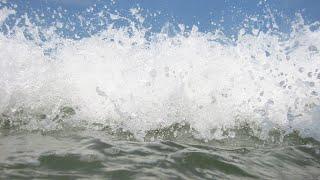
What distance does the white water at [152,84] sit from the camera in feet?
19.5

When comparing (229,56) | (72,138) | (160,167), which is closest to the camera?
(160,167)

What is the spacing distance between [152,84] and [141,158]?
2.90m

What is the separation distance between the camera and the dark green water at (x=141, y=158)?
347 cm

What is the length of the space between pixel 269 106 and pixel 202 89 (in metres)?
1.05

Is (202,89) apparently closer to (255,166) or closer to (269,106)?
(269,106)

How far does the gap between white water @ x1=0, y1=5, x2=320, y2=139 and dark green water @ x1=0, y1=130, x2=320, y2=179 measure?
597mm

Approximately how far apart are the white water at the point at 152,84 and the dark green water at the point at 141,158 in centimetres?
60

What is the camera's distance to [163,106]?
6254 mm

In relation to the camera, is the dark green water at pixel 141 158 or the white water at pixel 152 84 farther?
the white water at pixel 152 84

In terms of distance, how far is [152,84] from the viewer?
680cm

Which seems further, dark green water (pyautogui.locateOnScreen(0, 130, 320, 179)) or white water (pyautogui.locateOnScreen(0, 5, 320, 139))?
white water (pyautogui.locateOnScreen(0, 5, 320, 139))

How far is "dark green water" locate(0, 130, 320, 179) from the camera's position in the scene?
3469 millimetres

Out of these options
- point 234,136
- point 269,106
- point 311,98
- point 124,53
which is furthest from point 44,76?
point 311,98

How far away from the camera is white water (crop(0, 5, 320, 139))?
5.93 metres
